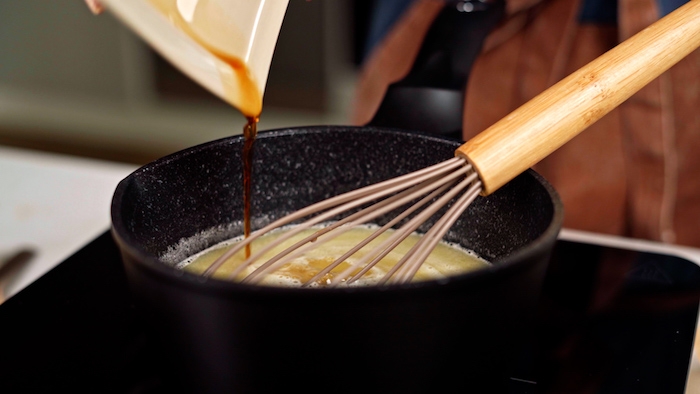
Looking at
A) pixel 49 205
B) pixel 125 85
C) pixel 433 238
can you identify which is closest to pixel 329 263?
pixel 433 238

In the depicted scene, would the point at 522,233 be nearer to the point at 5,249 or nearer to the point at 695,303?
the point at 695,303

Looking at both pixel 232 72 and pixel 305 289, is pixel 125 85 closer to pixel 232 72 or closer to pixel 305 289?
pixel 232 72

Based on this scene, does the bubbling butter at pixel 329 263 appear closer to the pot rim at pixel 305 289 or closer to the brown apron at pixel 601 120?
the pot rim at pixel 305 289

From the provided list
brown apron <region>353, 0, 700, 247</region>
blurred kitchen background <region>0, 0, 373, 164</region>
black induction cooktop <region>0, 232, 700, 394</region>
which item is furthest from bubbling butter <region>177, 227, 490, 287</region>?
blurred kitchen background <region>0, 0, 373, 164</region>

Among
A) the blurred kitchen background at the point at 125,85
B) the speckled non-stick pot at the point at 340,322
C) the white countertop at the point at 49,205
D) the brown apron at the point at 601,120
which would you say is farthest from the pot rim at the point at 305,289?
the blurred kitchen background at the point at 125,85

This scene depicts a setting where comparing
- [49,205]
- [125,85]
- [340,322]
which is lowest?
[125,85]

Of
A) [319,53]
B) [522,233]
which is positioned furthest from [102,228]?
[319,53]
